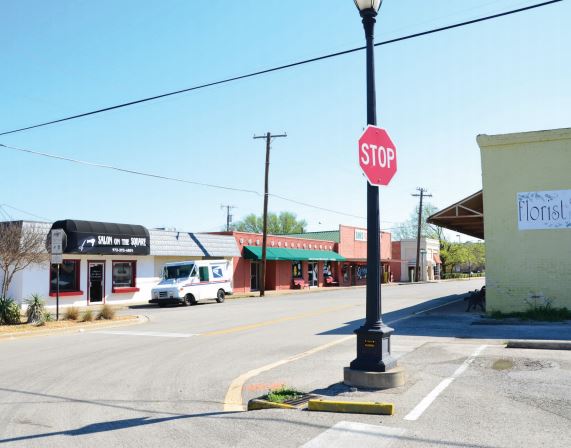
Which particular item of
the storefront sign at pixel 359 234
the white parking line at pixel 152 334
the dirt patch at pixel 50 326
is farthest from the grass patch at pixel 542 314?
the storefront sign at pixel 359 234

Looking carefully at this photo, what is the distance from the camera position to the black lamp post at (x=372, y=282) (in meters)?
7.59

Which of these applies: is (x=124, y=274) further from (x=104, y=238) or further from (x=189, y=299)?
(x=189, y=299)

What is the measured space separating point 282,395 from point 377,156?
3551 millimetres

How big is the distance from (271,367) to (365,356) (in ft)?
9.59

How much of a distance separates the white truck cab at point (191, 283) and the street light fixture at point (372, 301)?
21.2m

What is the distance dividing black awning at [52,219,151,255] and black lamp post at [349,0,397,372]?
73.8ft

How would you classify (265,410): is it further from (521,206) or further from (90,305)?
(90,305)

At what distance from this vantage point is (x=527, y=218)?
17953 mm

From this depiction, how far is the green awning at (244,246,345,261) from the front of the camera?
4128cm

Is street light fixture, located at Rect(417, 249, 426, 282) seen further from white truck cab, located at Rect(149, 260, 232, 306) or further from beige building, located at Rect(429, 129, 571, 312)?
beige building, located at Rect(429, 129, 571, 312)

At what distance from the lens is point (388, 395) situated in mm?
7113

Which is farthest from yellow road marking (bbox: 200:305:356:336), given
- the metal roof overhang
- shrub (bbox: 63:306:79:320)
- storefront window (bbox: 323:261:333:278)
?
storefront window (bbox: 323:261:333:278)

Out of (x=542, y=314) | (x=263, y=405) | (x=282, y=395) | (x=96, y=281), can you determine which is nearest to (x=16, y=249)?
(x=96, y=281)

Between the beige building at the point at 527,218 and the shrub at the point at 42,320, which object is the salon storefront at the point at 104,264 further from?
the beige building at the point at 527,218
